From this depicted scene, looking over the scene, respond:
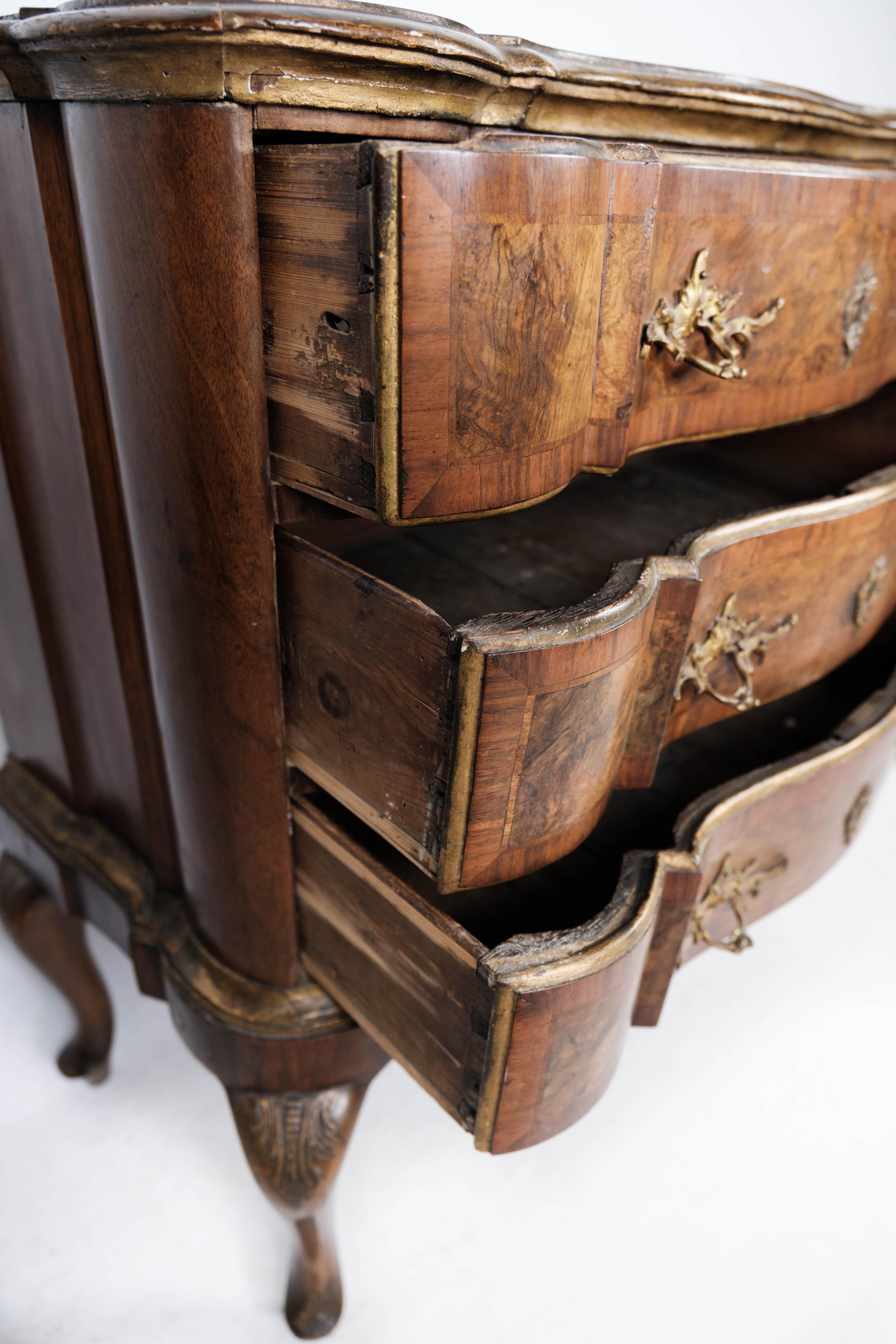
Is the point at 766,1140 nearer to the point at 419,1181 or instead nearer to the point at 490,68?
the point at 419,1181

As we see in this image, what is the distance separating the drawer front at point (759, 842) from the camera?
53 cm

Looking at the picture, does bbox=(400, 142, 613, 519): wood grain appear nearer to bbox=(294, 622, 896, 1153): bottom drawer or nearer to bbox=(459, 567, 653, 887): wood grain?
bbox=(459, 567, 653, 887): wood grain

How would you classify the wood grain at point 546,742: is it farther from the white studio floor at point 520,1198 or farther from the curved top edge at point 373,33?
the white studio floor at point 520,1198

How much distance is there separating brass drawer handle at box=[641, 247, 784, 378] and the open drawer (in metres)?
0.09

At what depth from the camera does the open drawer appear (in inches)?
15.2

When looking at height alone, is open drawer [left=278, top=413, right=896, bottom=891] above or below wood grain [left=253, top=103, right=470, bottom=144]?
below

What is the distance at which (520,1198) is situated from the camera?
789 mm

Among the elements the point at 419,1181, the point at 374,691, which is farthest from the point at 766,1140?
the point at 374,691

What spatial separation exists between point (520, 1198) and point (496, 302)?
0.74 m

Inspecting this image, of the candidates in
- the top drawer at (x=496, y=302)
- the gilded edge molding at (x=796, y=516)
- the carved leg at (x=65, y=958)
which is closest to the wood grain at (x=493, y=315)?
the top drawer at (x=496, y=302)

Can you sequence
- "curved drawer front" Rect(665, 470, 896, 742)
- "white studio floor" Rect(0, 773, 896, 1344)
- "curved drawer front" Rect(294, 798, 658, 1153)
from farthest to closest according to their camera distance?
1. "white studio floor" Rect(0, 773, 896, 1344)
2. "curved drawer front" Rect(665, 470, 896, 742)
3. "curved drawer front" Rect(294, 798, 658, 1153)

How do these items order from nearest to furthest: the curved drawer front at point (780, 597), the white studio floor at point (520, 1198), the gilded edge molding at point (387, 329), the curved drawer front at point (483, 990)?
the gilded edge molding at point (387, 329), the curved drawer front at point (483, 990), the curved drawer front at point (780, 597), the white studio floor at point (520, 1198)

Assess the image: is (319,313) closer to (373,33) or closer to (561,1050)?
(373,33)

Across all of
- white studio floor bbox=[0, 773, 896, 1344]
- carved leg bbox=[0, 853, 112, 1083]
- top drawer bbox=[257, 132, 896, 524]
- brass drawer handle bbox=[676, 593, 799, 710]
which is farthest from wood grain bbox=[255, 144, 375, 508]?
white studio floor bbox=[0, 773, 896, 1344]
